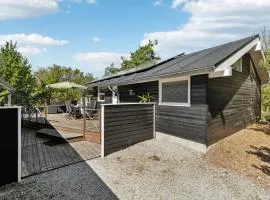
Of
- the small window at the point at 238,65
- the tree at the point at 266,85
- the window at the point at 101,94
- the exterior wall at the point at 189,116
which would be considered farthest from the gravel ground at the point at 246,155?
the window at the point at 101,94

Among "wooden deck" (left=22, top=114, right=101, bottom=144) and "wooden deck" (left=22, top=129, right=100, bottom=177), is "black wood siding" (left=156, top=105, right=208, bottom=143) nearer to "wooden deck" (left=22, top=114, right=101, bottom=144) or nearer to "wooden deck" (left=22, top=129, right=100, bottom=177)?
"wooden deck" (left=22, top=114, right=101, bottom=144)

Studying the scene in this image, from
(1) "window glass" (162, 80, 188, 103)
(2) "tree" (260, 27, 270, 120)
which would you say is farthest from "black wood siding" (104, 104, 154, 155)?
(2) "tree" (260, 27, 270, 120)

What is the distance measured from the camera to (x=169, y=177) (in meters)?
4.67

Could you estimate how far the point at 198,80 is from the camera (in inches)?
254

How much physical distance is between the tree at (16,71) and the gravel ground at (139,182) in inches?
504

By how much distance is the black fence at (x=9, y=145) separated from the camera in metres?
4.02

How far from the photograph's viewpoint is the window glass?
22.6ft

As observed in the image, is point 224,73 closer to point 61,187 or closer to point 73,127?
point 61,187

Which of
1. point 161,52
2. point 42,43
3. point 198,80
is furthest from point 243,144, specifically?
point 42,43

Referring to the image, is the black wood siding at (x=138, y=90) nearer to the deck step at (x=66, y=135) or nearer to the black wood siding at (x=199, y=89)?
the black wood siding at (x=199, y=89)

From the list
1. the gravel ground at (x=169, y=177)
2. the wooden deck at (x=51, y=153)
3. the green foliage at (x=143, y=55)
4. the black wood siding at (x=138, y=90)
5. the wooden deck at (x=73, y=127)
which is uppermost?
the green foliage at (x=143, y=55)

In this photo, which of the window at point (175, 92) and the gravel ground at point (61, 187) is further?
the window at point (175, 92)

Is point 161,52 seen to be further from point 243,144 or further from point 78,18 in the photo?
point 243,144

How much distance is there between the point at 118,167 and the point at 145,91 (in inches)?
168
